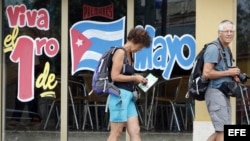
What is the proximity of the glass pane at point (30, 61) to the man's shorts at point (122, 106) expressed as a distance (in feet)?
8.81

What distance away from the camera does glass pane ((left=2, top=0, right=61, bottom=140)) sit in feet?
28.9

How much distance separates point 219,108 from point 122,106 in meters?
1.12

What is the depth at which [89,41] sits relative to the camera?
868cm

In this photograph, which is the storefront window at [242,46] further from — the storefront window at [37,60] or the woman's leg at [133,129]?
the woman's leg at [133,129]

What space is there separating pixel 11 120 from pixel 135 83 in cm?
326

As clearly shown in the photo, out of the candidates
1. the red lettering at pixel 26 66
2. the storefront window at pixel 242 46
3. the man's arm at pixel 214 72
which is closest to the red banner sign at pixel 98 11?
the red lettering at pixel 26 66

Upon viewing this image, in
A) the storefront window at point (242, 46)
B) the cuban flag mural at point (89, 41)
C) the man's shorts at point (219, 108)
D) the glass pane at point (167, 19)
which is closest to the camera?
the man's shorts at point (219, 108)

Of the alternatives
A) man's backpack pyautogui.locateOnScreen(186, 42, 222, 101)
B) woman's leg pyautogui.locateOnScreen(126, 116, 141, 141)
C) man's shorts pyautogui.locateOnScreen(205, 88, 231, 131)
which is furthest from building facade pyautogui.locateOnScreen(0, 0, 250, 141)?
woman's leg pyautogui.locateOnScreen(126, 116, 141, 141)

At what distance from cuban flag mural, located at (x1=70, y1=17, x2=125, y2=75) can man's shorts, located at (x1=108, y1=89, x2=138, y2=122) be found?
245cm

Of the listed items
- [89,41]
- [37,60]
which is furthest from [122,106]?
[37,60]

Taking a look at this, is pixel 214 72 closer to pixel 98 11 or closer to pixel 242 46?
pixel 242 46

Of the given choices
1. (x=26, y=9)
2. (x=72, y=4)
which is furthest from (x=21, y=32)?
(x=72, y=4)

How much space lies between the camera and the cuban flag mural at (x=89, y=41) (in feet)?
28.4

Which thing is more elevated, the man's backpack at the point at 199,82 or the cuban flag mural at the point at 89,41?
the cuban flag mural at the point at 89,41
